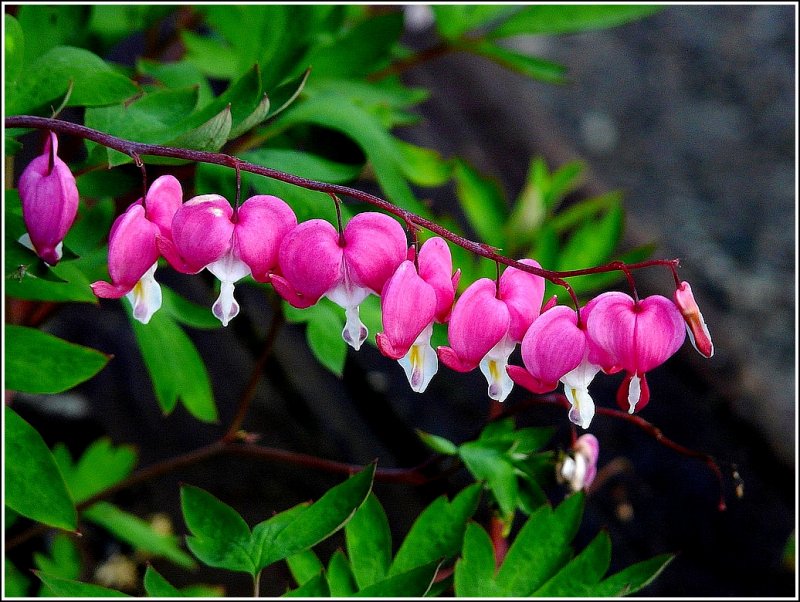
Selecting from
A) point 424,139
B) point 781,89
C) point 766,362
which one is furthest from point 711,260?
point 424,139

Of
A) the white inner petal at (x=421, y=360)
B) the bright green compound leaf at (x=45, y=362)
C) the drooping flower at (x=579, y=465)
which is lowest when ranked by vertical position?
the drooping flower at (x=579, y=465)

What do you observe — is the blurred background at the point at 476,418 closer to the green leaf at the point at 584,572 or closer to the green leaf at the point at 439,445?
the green leaf at the point at 439,445

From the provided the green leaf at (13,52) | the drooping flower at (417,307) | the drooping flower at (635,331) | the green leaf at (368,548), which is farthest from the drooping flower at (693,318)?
the green leaf at (13,52)

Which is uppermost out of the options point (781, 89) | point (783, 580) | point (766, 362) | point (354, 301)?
point (354, 301)

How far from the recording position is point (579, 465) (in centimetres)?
85

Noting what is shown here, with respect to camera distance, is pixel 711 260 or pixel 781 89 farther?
pixel 781 89

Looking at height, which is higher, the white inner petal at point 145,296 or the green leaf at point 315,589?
the white inner petal at point 145,296

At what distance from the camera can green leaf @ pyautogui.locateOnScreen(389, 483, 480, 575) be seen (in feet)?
2.58

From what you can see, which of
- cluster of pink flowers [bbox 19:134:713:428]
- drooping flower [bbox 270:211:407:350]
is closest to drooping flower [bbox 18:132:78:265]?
cluster of pink flowers [bbox 19:134:713:428]

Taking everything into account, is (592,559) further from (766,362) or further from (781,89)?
(781,89)

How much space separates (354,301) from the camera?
59 centimetres

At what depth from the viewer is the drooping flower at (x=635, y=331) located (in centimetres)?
54

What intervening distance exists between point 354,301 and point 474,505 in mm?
296

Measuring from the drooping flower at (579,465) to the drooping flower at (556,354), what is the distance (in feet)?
0.94
